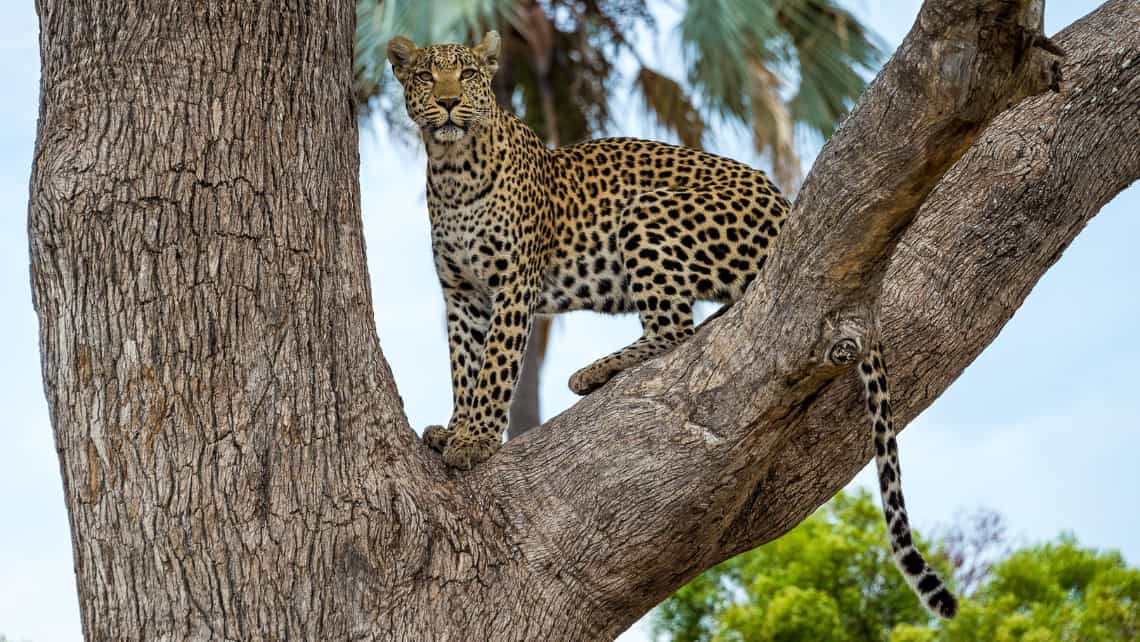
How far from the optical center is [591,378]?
5.92 meters

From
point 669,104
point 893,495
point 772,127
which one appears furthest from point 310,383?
point 772,127

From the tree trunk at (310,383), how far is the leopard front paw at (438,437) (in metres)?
0.22

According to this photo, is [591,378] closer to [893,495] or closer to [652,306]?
[652,306]

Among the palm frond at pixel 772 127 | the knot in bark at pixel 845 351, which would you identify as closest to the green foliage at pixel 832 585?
the palm frond at pixel 772 127

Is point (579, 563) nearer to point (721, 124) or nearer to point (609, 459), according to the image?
point (609, 459)

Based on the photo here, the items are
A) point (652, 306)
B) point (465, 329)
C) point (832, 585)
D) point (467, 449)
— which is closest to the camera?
point (467, 449)

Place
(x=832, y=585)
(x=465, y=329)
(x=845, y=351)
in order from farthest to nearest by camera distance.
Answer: (x=832, y=585), (x=465, y=329), (x=845, y=351)

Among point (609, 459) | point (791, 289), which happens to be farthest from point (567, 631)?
point (791, 289)

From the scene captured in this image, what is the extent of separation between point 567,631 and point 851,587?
1086 centimetres

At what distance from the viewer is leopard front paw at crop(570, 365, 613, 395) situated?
592 centimetres

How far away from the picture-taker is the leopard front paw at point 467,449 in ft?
18.2

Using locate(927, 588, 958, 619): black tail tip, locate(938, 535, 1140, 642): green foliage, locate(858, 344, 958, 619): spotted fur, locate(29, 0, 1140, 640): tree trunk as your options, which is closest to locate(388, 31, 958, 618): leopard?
locate(29, 0, 1140, 640): tree trunk

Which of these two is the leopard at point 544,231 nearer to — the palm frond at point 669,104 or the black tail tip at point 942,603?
the black tail tip at point 942,603

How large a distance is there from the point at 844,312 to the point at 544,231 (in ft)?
6.15
